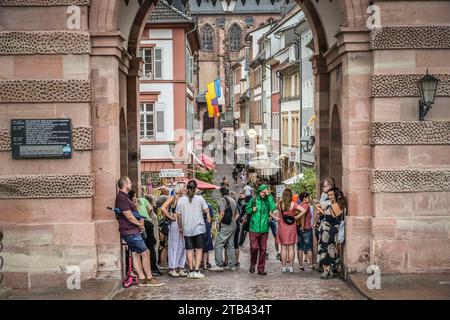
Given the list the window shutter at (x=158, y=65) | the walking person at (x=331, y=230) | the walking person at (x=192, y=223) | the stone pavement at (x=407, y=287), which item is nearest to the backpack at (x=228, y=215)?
the walking person at (x=192, y=223)

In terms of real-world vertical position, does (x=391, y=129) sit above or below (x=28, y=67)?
below

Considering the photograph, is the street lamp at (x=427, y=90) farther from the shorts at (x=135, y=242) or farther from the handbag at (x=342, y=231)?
the shorts at (x=135, y=242)

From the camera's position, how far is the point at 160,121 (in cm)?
3891

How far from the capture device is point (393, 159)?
12.3m

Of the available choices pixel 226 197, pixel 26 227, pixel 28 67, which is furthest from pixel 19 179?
pixel 226 197

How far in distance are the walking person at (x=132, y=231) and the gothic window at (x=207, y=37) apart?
91.7 metres

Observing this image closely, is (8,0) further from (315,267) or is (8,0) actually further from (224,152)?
(224,152)

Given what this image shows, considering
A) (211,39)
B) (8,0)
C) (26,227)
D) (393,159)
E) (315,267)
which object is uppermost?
(211,39)

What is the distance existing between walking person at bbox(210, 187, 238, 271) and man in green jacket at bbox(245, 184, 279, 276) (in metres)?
0.37

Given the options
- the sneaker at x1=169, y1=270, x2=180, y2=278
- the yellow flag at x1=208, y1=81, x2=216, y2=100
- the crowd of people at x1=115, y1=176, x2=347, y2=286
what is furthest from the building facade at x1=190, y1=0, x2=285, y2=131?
the sneaker at x1=169, y1=270, x2=180, y2=278

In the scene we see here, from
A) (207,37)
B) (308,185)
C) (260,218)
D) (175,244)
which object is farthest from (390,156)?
(207,37)

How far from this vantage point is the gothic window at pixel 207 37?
102938mm
